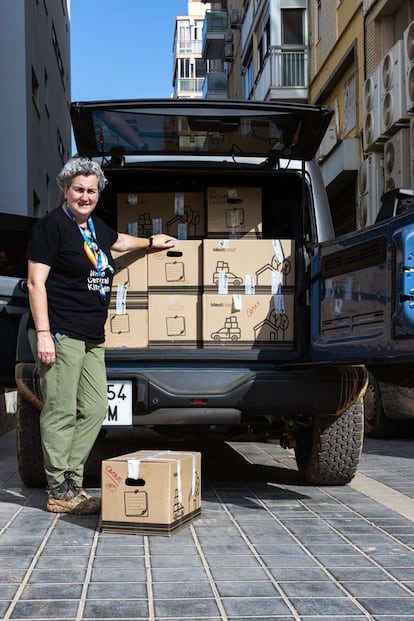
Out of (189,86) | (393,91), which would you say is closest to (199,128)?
(393,91)

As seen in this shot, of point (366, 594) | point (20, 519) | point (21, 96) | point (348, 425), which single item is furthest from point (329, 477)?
point (21, 96)

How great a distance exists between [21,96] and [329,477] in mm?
12735

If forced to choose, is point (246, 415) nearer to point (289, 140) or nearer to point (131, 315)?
point (131, 315)

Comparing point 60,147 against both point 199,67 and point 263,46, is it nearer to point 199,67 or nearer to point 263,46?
point 263,46

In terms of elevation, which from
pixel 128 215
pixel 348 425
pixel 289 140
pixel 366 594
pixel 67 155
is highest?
pixel 67 155

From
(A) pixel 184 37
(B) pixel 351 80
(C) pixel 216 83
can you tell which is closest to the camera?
(B) pixel 351 80

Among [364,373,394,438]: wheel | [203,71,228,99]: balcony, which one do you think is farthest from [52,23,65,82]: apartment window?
[364,373,394,438]: wheel

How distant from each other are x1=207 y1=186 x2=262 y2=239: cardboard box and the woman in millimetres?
891

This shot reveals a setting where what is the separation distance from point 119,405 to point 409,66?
426 inches

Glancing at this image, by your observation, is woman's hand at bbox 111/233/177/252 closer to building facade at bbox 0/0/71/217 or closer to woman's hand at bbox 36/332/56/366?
woman's hand at bbox 36/332/56/366

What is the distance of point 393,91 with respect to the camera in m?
15.1

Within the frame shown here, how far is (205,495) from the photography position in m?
5.48

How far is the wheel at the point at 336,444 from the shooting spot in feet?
18.5

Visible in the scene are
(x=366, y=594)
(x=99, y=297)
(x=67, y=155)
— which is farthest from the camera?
Answer: (x=67, y=155)
